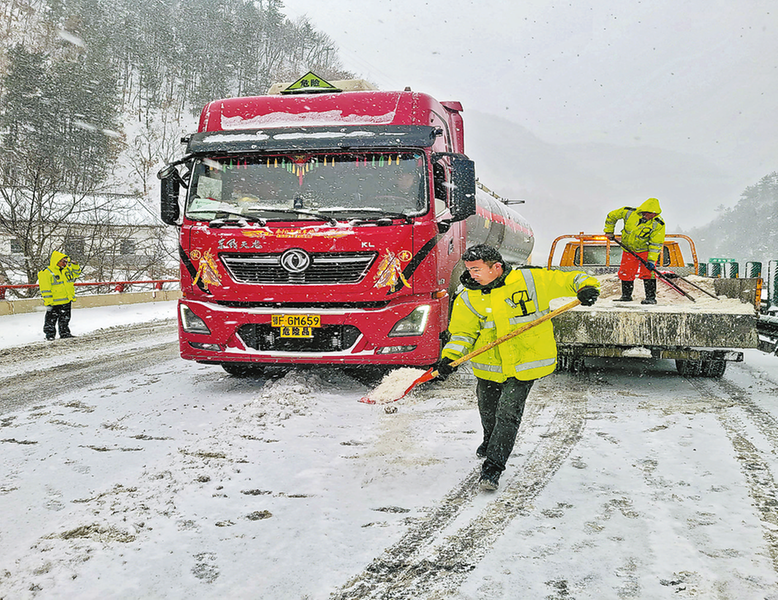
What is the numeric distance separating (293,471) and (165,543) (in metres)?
1.11

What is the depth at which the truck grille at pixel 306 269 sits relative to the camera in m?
5.66

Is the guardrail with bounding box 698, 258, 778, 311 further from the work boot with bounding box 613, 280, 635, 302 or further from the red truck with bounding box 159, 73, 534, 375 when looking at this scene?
the red truck with bounding box 159, 73, 534, 375

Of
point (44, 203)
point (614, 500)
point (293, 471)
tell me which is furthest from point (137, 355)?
point (44, 203)

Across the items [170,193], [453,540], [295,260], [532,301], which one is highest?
[170,193]

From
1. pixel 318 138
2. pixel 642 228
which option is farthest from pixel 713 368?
pixel 318 138

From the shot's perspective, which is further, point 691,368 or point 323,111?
point 691,368

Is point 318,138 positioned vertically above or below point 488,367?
above

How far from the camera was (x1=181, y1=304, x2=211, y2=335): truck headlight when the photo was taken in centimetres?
605

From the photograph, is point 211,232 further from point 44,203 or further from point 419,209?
point 44,203

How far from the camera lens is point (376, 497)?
11.6ft

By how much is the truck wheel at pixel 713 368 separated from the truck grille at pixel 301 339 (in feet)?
13.9

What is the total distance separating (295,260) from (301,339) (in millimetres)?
774

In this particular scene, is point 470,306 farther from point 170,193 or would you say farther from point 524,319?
point 170,193

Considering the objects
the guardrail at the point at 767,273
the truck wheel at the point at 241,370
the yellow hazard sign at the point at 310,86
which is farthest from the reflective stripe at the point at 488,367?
the guardrail at the point at 767,273
